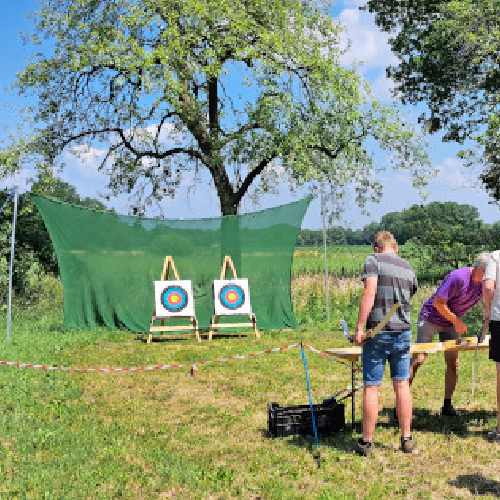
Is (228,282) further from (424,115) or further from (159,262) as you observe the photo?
(424,115)

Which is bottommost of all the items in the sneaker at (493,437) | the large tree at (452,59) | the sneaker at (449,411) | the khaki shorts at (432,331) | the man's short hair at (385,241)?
the sneaker at (493,437)

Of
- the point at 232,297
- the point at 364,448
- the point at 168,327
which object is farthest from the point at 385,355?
the point at 232,297

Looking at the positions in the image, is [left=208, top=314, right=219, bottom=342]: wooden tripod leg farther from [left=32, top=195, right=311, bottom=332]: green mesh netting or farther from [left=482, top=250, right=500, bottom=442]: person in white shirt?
[left=482, top=250, right=500, bottom=442]: person in white shirt

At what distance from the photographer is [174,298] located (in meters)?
10.6

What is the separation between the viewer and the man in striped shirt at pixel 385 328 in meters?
4.39

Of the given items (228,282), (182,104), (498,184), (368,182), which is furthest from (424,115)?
(228,282)

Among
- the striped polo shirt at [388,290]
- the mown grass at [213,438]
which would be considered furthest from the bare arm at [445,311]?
the mown grass at [213,438]

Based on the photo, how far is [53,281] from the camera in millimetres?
13656

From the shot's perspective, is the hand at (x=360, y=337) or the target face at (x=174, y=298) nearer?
the hand at (x=360, y=337)

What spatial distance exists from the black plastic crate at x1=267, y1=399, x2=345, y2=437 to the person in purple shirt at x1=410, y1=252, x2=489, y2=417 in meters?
0.90

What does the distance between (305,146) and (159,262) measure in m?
3.91

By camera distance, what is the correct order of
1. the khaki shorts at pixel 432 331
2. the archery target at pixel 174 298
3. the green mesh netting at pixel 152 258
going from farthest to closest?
the green mesh netting at pixel 152 258, the archery target at pixel 174 298, the khaki shorts at pixel 432 331

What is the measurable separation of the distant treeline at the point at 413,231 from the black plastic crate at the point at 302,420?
1472mm

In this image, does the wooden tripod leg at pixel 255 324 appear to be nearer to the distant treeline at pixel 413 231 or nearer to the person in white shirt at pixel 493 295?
the distant treeline at pixel 413 231
